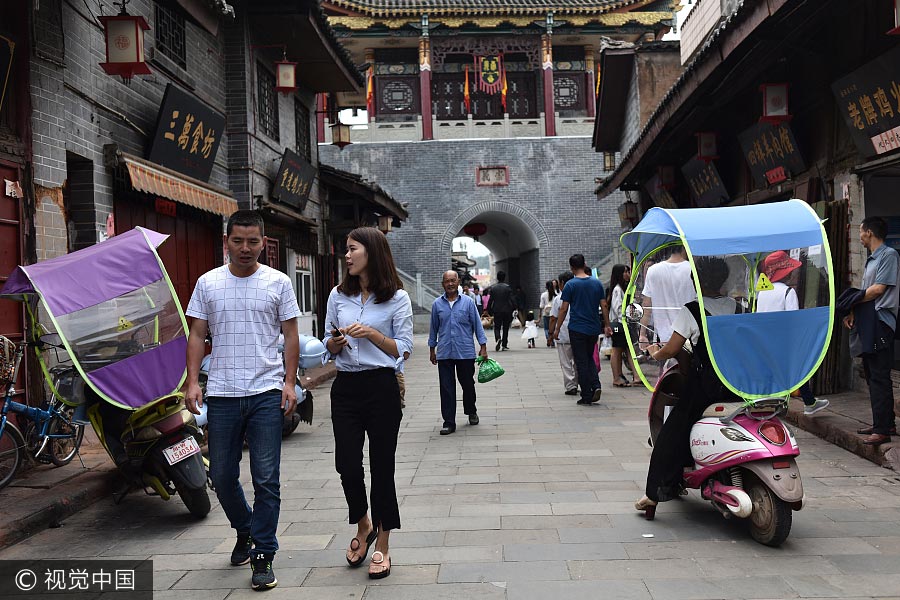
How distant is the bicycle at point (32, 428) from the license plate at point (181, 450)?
3.01ft

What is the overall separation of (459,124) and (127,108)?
19.3m

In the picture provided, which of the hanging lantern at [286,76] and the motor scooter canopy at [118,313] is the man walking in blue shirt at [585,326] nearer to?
the hanging lantern at [286,76]

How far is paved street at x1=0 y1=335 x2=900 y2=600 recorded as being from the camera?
3621mm

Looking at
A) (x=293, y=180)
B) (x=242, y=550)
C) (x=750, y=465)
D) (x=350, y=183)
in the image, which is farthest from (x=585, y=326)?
(x=350, y=183)

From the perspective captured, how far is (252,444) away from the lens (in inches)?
152

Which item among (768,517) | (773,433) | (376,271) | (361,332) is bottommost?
(768,517)

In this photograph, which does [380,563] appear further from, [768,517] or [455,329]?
[455,329]

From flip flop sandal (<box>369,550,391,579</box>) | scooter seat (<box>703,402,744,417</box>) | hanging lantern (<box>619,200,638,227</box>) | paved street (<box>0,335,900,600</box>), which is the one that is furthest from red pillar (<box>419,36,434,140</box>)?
flip flop sandal (<box>369,550,391,579</box>)

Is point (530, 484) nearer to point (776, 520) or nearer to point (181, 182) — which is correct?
point (776, 520)

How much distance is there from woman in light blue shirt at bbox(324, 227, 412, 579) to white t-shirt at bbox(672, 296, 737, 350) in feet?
5.02

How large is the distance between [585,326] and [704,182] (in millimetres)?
4710

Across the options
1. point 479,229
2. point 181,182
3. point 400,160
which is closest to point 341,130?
point 181,182

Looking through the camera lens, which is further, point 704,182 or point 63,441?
point 704,182

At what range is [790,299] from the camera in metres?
4.41
